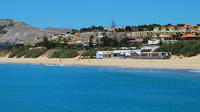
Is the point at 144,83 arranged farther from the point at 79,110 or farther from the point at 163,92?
the point at 79,110

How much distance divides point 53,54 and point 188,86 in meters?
45.4

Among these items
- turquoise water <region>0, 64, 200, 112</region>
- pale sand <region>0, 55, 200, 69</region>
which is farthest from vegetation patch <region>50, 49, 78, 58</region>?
turquoise water <region>0, 64, 200, 112</region>

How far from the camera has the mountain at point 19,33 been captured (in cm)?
15188

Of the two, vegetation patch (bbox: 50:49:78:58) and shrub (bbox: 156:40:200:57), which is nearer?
shrub (bbox: 156:40:200:57)

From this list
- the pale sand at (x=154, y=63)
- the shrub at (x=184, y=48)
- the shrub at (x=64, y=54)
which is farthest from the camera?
the shrub at (x=64, y=54)

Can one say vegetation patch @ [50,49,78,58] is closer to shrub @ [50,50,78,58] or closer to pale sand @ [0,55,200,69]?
shrub @ [50,50,78,58]

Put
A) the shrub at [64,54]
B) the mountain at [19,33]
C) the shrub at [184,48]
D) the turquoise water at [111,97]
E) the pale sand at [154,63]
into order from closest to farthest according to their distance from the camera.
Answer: the turquoise water at [111,97] → the pale sand at [154,63] → the shrub at [184,48] → the shrub at [64,54] → the mountain at [19,33]

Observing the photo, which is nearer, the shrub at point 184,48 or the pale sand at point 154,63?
the pale sand at point 154,63

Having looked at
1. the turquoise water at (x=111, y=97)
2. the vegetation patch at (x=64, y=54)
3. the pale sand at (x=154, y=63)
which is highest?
the vegetation patch at (x=64, y=54)

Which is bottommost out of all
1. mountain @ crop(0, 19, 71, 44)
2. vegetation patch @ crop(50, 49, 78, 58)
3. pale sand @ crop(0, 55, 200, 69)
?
pale sand @ crop(0, 55, 200, 69)

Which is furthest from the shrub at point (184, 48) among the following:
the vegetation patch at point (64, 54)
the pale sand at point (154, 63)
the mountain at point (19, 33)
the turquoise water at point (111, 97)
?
the mountain at point (19, 33)

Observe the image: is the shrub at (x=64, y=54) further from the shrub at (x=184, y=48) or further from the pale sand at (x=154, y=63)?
the shrub at (x=184, y=48)

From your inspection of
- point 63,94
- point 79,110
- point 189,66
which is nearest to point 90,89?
point 63,94

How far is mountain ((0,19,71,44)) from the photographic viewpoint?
152 meters
